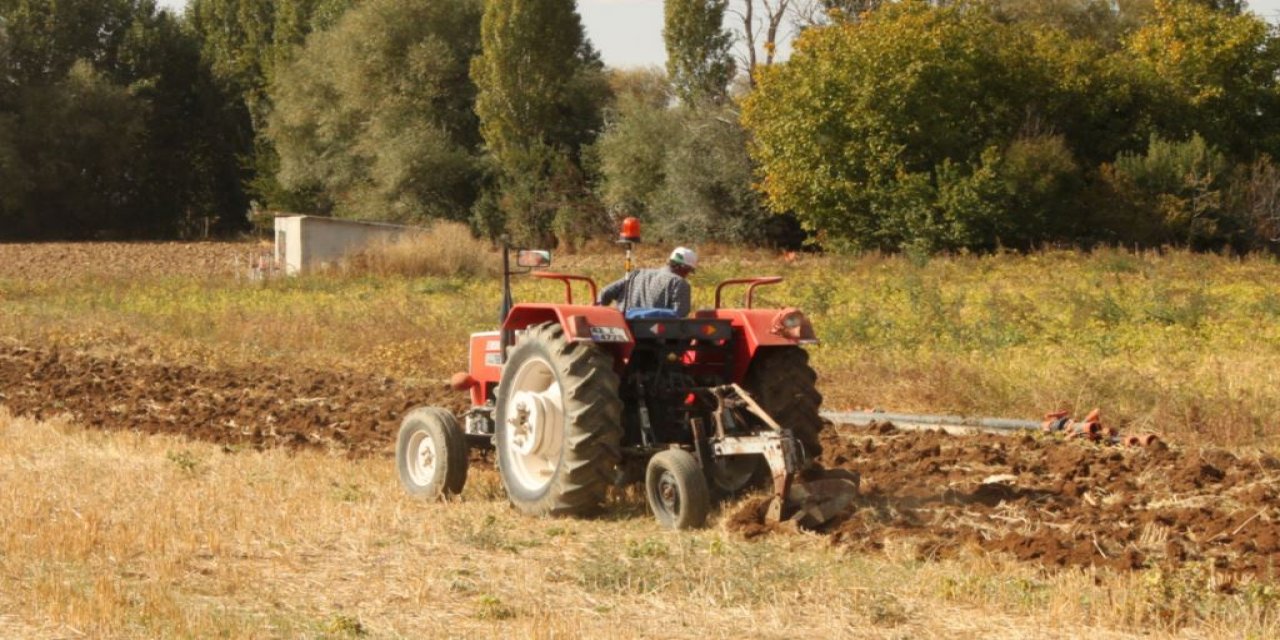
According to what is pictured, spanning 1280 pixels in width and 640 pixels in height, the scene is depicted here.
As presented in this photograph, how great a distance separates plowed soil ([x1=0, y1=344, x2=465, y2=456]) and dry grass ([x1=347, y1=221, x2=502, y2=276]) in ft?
48.0

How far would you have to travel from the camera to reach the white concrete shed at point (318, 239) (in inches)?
1369

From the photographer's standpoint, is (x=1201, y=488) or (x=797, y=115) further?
(x=797, y=115)

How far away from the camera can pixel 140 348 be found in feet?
67.5

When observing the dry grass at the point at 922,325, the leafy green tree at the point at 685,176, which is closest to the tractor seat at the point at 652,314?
the dry grass at the point at 922,325

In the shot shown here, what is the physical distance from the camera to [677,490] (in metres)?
8.55

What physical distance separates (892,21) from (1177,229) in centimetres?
906

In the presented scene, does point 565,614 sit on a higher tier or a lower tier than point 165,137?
lower

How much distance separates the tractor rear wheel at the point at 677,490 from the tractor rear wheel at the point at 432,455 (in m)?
1.58

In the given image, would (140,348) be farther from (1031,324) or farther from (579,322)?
(579,322)

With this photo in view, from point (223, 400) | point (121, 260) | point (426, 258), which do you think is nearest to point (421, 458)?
point (223, 400)

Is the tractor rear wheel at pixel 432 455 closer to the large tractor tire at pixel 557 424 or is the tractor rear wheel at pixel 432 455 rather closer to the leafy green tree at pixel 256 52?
the large tractor tire at pixel 557 424

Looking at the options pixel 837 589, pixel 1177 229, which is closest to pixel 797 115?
pixel 1177 229

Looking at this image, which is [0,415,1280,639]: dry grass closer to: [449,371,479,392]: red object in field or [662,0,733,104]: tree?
[449,371,479,392]: red object in field

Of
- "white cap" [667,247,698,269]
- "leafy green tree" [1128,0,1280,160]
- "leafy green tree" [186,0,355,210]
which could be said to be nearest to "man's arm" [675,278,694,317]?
"white cap" [667,247,698,269]
